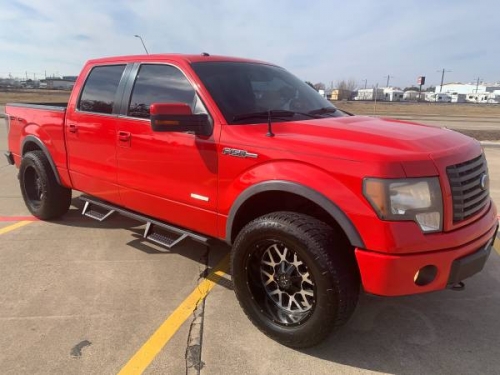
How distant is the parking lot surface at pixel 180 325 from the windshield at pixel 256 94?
1524 millimetres

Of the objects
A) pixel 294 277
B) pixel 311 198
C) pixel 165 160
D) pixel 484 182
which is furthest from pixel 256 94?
pixel 484 182

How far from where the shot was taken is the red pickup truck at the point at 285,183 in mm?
2502

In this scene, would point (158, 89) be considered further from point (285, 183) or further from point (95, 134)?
point (285, 183)

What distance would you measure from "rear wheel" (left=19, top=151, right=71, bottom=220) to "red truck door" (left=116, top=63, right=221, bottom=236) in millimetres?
1495

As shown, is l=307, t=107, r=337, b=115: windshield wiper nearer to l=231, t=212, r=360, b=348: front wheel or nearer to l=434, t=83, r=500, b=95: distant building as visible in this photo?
l=231, t=212, r=360, b=348: front wheel

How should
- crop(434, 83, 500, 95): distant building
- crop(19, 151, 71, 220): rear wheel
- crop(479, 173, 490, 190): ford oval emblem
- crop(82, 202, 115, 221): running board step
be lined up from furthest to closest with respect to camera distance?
crop(434, 83, 500, 95): distant building → crop(19, 151, 71, 220): rear wheel → crop(82, 202, 115, 221): running board step → crop(479, 173, 490, 190): ford oval emblem

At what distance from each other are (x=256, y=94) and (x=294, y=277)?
1598 mm

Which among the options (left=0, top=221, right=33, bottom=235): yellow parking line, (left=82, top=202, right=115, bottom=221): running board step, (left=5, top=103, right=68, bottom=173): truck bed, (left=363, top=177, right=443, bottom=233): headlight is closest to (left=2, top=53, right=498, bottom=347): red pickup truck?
(left=363, top=177, right=443, bottom=233): headlight

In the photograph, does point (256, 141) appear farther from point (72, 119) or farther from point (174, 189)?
point (72, 119)

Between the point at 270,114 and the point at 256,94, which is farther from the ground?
the point at 256,94

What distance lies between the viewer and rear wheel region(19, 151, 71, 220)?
5.12 m

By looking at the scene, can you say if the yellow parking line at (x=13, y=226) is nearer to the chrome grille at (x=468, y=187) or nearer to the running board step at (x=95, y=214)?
the running board step at (x=95, y=214)

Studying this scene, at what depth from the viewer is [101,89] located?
4406 mm

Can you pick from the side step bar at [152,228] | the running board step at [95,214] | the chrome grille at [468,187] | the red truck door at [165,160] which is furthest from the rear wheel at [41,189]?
the chrome grille at [468,187]
